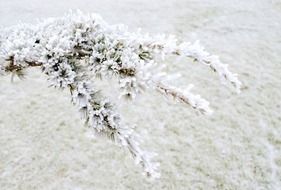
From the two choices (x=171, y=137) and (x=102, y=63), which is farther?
(x=171, y=137)

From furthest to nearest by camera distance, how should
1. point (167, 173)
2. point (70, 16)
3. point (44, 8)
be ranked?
point (44, 8), point (167, 173), point (70, 16)

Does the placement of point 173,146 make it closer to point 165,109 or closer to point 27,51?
point 165,109

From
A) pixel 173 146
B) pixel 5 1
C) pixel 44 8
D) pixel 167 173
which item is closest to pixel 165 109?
pixel 173 146

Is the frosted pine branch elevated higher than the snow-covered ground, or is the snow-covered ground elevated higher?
the frosted pine branch

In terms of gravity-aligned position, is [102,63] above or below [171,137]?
above
